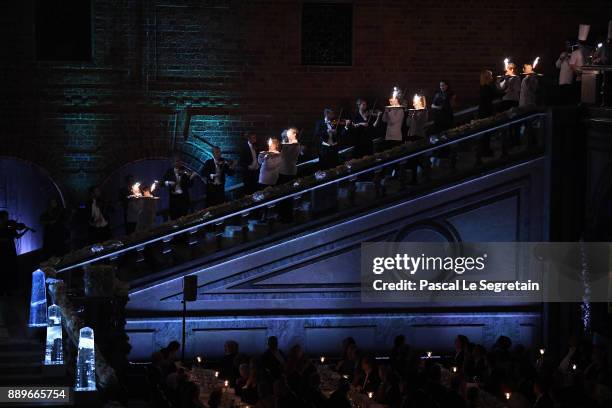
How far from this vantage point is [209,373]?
16453 millimetres

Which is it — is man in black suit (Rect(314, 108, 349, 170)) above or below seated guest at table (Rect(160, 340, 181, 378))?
above

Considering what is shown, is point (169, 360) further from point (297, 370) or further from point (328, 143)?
point (328, 143)

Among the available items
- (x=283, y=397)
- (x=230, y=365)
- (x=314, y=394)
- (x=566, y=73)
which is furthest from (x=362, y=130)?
(x=283, y=397)

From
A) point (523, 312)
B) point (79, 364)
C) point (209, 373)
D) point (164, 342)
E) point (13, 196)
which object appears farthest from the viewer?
point (13, 196)

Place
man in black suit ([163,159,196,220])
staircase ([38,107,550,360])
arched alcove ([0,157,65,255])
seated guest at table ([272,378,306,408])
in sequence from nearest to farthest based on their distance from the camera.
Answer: seated guest at table ([272,378,306,408]), staircase ([38,107,550,360]), man in black suit ([163,159,196,220]), arched alcove ([0,157,65,255])

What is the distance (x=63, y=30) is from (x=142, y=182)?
303 centimetres

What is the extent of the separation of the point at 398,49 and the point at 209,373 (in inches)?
375

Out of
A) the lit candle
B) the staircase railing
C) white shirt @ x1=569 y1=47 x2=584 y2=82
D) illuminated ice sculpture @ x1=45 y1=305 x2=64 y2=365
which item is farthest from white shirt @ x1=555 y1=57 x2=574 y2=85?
illuminated ice sculpture @ x1=45 y1=305 x2=64 y2=365

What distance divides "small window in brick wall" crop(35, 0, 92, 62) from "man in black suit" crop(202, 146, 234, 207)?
328 cm

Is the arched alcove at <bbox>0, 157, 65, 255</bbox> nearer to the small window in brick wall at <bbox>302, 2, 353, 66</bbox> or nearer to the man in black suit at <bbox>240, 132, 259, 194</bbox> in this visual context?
the man in black suit at <bbox>240, 132, 259, 194</bbox>

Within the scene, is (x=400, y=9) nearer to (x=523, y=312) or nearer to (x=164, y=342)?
(x=523, y=312)

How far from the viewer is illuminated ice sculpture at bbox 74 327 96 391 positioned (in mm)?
13766

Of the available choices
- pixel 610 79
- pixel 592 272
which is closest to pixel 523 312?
pixel 592 272

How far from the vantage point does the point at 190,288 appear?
18.1m
